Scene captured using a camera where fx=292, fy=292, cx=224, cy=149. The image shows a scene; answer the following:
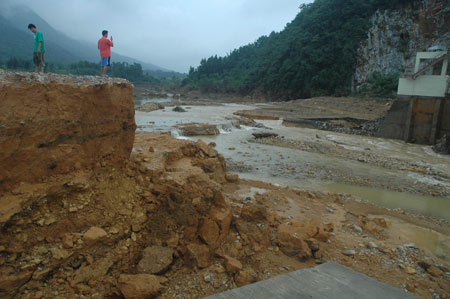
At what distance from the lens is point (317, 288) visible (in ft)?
8.87

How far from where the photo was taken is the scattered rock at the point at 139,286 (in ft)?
8.96

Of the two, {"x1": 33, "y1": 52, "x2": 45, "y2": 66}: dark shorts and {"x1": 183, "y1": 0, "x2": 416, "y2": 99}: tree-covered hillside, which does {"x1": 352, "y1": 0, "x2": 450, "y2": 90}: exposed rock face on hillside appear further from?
{"x1": 33, "y1": 52, "x2": 45, "y2": 66}: dark shorts

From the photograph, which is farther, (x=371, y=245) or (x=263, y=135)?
(x=263, y=135)

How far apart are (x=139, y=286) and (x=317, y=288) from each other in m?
1.66

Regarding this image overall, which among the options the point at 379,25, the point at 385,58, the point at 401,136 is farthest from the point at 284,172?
the point at 379,25

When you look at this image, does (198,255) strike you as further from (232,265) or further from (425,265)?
(425,265)

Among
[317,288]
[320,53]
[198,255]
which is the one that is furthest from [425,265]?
[320,53]

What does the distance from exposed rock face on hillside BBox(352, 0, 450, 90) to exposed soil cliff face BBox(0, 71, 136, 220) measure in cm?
3780

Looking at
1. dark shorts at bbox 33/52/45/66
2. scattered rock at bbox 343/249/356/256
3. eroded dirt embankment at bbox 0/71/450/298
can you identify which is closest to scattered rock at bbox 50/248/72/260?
eroded dirt embankment at bbox 0/71/450/298

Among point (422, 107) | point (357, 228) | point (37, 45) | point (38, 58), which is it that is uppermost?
point (37, 45)

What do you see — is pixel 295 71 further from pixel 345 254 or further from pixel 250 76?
pixel 345 254

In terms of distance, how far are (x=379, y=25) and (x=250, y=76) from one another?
83.2 ft

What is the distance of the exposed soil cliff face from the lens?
9.10ft

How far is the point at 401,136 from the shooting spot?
18.2 m
